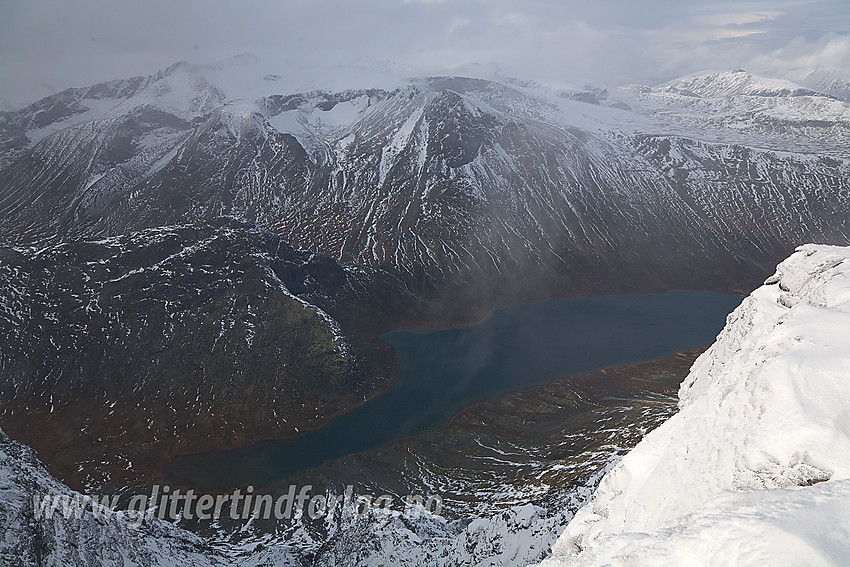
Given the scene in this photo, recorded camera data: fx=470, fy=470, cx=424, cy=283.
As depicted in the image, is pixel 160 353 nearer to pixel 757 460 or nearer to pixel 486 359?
pixel 486 359

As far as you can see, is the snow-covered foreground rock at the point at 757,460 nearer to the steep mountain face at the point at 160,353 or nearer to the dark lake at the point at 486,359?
the dark lake at the point at 486,359

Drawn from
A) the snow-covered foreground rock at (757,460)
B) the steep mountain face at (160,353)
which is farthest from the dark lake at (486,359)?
the snow-covered foreground rock at (757,460)

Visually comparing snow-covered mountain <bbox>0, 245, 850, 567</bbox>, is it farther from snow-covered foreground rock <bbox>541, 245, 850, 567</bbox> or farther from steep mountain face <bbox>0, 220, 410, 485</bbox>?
steep mountain face <bbox>0, 220, 410, 485</bbox>

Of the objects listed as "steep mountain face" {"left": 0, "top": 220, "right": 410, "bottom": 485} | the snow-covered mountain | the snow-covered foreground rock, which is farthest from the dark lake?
the snow-covered foreground rock

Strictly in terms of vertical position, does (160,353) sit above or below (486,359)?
above

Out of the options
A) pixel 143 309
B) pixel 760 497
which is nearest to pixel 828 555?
pixel 760 497

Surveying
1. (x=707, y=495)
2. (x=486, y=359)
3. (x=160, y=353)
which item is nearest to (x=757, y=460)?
(x=707, y=495)
